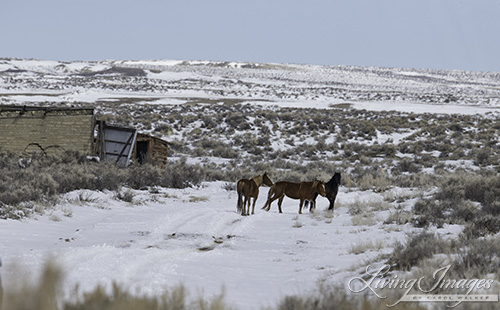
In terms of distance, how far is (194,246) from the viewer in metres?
8.60

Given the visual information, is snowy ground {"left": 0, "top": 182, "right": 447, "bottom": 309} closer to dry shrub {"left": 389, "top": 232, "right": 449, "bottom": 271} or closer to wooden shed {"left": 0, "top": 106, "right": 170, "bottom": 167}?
dry shrub {"left": 389, "top": 232, "right": 449, "bottom": 271}

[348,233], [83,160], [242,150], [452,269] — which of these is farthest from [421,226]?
[242,150]

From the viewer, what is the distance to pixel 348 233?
32.8ft

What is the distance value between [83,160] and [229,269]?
47.1 feet

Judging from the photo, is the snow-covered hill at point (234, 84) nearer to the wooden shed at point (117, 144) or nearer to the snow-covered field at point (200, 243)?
the wooden shed at point (117, 144)

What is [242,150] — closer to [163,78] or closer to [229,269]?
[229,269]

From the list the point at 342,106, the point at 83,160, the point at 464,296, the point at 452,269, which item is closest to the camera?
the point at 464,296

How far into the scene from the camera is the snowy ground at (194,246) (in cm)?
600

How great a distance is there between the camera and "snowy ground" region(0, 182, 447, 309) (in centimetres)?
600

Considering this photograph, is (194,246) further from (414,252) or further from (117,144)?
(117,144)

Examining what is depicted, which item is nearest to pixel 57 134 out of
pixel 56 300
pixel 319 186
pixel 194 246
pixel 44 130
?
pixel 44 130

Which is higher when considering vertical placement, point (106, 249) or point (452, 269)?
point (452, 269)

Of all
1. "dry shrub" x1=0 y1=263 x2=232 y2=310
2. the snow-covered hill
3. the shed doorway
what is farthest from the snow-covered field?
the snow-covered hill

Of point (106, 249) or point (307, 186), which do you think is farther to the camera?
point (307, 186)
